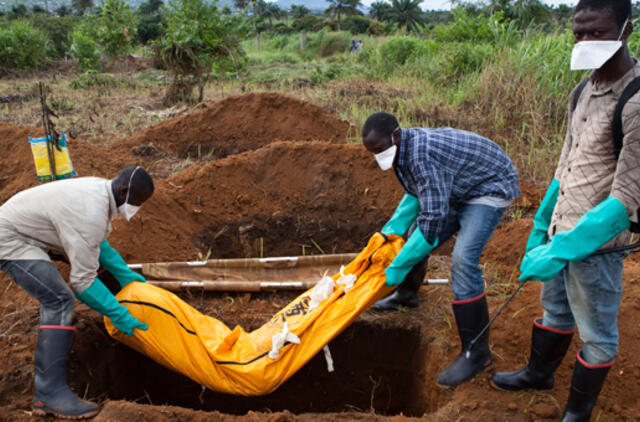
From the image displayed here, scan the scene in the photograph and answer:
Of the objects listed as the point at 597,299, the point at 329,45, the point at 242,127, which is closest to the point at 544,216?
the point at 597,299

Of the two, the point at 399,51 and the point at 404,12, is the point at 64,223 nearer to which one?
the point at 399,51

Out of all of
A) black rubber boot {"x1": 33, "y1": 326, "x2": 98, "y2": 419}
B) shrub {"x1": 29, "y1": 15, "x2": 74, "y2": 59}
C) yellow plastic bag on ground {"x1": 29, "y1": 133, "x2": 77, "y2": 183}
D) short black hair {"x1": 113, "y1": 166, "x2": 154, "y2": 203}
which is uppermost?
shrub {"x1": 29, "y1": 15, "x2": 74, "y2": 59}

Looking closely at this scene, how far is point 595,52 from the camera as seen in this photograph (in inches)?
69.2

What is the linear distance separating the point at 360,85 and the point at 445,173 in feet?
25.9

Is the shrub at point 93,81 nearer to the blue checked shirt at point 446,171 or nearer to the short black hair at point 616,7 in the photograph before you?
the blue checked shirt at point 446,171

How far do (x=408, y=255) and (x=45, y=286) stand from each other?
1.94 metres

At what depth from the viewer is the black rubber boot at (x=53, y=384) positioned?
7.65 feet

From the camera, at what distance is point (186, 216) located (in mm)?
4539

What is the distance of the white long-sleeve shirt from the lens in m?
2.31

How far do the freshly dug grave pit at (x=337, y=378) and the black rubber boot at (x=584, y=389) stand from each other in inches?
40.0

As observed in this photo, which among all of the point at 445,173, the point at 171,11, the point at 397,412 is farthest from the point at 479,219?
the point at 171,11

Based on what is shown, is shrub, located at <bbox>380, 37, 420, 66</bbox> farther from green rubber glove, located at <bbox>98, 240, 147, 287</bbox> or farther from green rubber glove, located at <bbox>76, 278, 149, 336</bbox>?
green rubber glove, located at <bbox>76, 278, 149, 336</bbox>

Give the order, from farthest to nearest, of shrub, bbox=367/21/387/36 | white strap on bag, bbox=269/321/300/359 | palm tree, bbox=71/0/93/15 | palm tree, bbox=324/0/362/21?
palm tree, bbox=324/0/362/21, palm tree, bbox=71/0/93/15, shrub, bbox=367/21/387/36, white strap on bag, bbox=269/321/300/359

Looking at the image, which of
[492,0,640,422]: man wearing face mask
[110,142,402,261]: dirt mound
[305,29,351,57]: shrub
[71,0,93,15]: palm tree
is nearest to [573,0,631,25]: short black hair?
[492,0,640,422]: man wearing face mask
